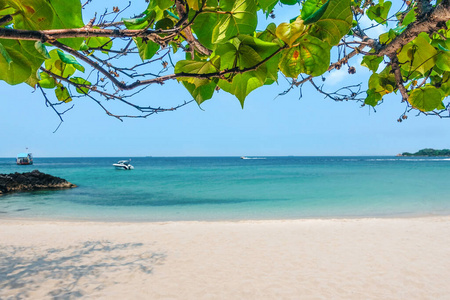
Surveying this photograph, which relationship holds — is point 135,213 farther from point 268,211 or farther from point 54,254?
point 54,254

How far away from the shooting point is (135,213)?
1070 centimetres

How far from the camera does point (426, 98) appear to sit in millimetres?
653

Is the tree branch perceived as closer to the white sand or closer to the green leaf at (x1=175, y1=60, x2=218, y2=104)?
the green leaf at (x1=175, y1=60, x2=218, y2=104)

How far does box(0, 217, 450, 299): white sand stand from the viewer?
3492 millimetres

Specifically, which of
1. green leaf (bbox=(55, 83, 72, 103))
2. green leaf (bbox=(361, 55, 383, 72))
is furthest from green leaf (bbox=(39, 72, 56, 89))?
green leaf (bbox=(361, 55, 383, 72))

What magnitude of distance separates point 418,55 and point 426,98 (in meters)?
0.10

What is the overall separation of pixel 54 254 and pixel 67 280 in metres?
1.41

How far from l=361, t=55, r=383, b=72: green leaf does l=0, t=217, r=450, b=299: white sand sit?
10.3 feet

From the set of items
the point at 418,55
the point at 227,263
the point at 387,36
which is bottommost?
the point at 227,263

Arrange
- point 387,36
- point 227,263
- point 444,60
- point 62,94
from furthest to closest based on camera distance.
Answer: point 227,263 → point 62,94 → point 387,36 → point 444,60

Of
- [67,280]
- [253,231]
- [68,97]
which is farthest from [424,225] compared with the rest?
[68,97]

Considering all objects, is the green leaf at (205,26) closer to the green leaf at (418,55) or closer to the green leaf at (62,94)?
the green leaf at (418,55)

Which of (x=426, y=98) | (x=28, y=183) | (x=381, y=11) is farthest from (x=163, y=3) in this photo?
(x=28, y=183)

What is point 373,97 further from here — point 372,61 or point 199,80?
point 199,80
